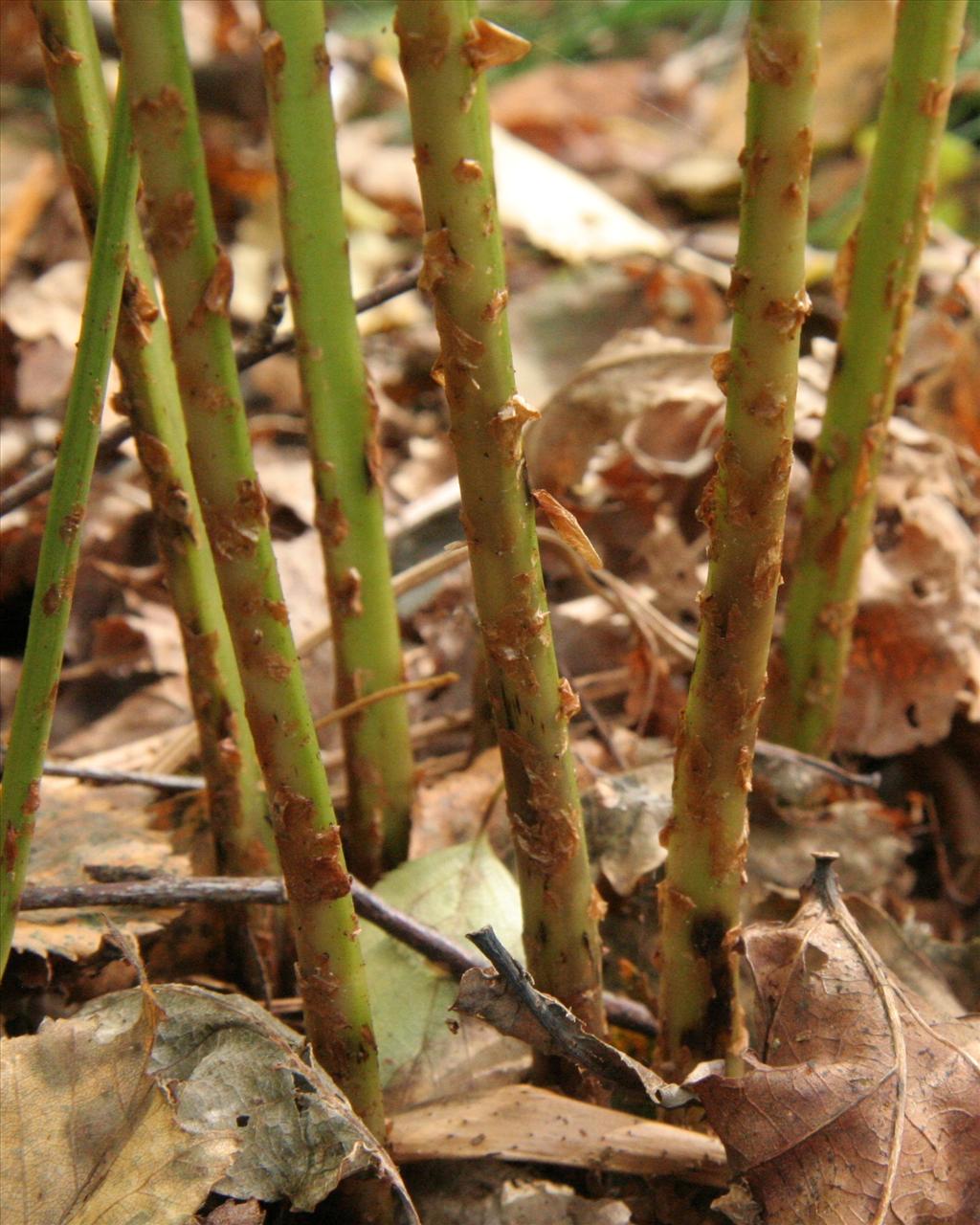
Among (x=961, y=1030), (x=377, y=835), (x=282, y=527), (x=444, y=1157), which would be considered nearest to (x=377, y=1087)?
(x=444, y=1157)

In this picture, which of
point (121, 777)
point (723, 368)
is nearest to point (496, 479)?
point (723, 368)

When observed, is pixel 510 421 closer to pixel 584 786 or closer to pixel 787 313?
pixel 787 313

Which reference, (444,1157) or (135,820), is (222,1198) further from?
(135,820)

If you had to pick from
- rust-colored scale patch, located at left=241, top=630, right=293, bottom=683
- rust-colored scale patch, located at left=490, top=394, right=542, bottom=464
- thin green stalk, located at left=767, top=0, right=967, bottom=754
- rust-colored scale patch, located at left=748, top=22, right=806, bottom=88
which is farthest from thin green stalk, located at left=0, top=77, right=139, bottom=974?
thin green stalk, located at left=767, top=0, right=967, bottom=754

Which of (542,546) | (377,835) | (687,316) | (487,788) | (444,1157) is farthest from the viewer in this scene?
(687,316)

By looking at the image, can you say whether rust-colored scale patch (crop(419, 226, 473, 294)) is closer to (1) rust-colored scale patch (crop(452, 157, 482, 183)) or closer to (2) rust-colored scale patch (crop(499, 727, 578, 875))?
(1) rust-colored scale patch (crop(452, 157, 482, 183))
